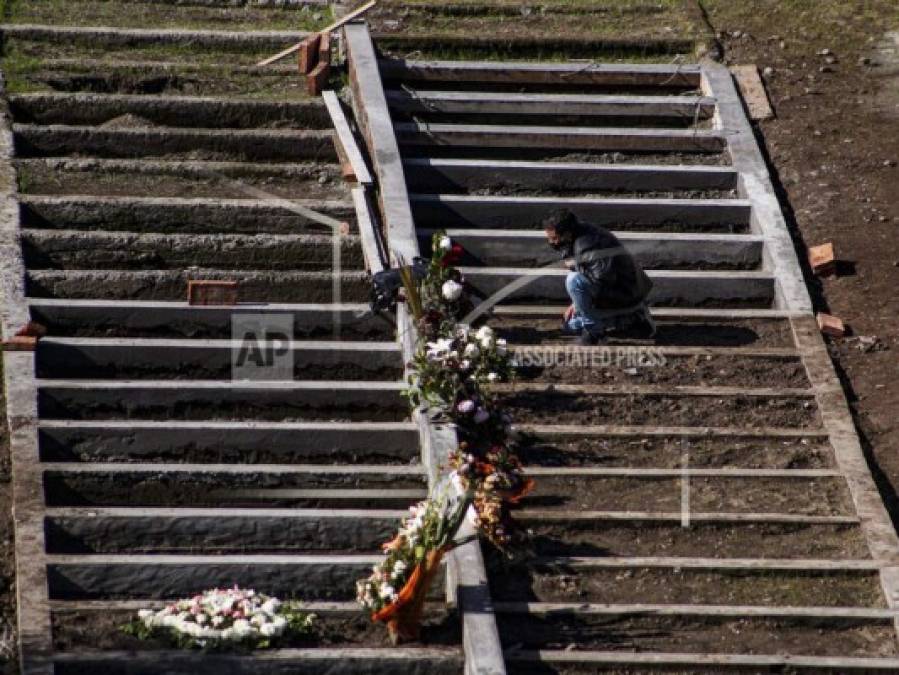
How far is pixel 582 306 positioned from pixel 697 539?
2.38 meters

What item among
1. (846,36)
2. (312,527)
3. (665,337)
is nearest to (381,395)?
(312,527)

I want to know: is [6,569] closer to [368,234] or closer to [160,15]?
[368,234]

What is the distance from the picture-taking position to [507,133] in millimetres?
16953

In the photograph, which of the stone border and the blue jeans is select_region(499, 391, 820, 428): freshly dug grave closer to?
the blue jeans

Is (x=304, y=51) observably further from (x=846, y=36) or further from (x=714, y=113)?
(x=846, y=36)

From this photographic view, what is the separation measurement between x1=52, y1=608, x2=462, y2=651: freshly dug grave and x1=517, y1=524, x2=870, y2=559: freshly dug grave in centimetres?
102

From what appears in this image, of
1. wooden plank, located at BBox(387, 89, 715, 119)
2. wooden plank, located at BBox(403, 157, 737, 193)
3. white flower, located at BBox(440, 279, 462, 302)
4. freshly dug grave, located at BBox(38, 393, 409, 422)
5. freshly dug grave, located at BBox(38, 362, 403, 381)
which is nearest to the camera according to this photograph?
freshly dug grave, located at BBox(38, 393, 409, 422)

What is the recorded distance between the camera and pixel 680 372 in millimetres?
14219

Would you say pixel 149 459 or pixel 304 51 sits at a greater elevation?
pixel 304 51

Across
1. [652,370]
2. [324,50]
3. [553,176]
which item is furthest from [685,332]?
[324,50]

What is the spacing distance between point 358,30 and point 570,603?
314 inches

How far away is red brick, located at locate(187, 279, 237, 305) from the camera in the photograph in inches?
562

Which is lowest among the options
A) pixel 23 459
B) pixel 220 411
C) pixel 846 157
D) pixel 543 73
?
pixel 23 459

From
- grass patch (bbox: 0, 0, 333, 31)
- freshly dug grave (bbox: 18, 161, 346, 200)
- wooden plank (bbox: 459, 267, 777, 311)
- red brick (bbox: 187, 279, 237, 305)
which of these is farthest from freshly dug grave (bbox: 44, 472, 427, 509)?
grass patch (bbox: 0, 0, 333, 31)
